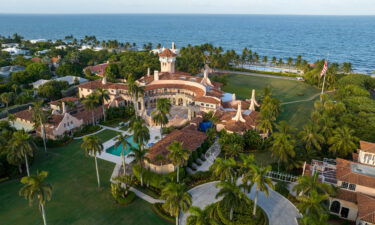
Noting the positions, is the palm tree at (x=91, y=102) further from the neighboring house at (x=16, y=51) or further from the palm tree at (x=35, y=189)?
the neighboring house at (x=16, y=51)

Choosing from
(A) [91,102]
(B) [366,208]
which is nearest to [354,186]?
(B) [366,208]

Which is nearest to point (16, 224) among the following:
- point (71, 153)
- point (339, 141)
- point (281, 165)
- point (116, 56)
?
point (71, 153)

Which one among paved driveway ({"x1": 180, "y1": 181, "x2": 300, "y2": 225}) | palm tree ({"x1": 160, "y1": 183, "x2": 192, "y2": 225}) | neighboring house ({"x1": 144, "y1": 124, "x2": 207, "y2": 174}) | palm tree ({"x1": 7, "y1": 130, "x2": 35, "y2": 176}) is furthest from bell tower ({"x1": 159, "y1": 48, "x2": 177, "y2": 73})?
palm tree ({"x1": 160, "y1": 183, "x2": 192, "y2": 225})

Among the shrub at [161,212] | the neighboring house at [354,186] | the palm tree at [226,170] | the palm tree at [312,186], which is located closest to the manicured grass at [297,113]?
the neighboring house at [354,186]

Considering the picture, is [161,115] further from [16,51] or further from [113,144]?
[16,51]

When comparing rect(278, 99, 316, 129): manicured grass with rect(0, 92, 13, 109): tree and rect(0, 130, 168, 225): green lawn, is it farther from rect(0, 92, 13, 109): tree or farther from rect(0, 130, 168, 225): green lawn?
rect(0, 92, 13, 109): tree

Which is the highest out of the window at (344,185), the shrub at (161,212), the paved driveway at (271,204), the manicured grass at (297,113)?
the window at (344,185)

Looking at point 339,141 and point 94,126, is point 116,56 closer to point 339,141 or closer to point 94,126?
point 94,126
